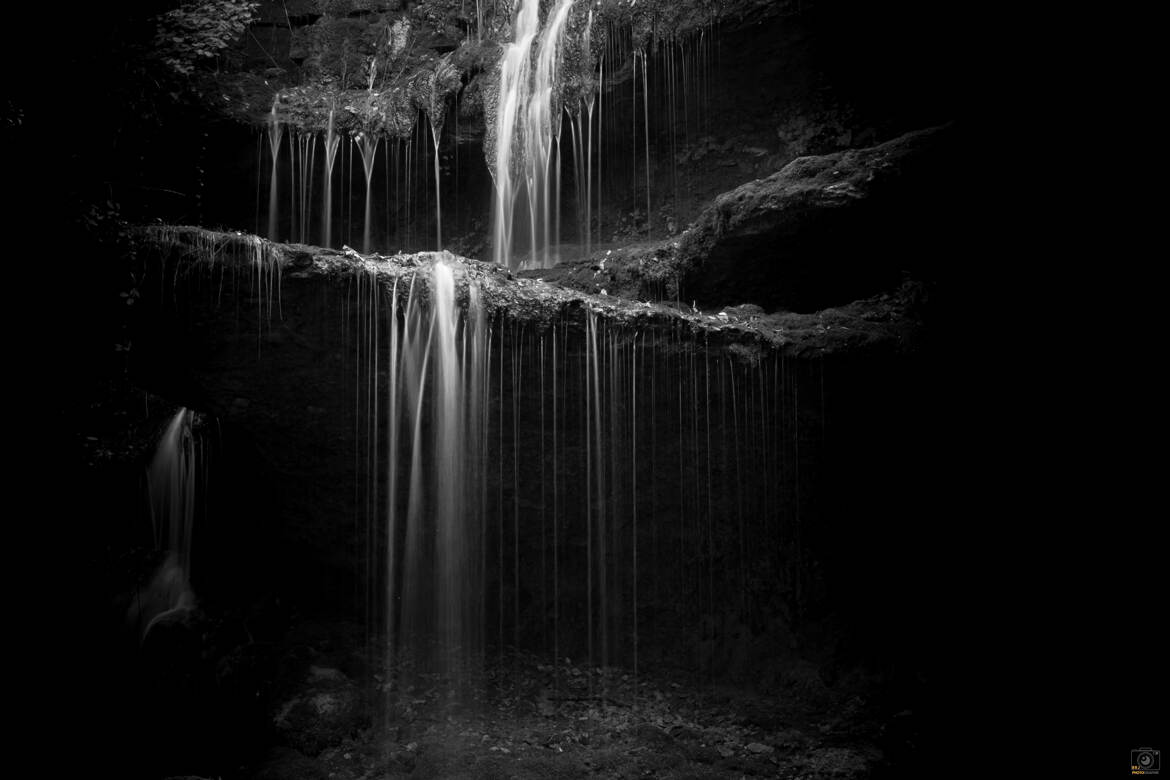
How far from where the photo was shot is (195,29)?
1159 centimetres

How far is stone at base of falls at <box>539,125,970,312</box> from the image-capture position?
908 cm

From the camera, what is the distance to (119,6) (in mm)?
9172

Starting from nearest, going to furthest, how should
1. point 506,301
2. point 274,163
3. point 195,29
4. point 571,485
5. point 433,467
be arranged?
point 506,301, point 433,467, point 571,485, point 195,29, point 274,163

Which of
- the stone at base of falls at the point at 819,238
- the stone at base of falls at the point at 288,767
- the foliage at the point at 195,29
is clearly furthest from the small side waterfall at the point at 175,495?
the stone at base of falls at the point at 819,238

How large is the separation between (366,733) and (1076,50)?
10646 mm

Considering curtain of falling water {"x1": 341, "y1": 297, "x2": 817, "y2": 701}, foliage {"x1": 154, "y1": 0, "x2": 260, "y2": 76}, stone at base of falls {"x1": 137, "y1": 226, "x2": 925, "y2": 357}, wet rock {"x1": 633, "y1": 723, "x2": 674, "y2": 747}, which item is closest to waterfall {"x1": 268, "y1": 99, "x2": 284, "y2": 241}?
foliage {"x1": 154, "y1": 0, "x2": 260, "y2": 76}

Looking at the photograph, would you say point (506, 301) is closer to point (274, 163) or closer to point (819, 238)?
point (819, 238)

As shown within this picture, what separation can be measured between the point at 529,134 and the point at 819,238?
5.84m

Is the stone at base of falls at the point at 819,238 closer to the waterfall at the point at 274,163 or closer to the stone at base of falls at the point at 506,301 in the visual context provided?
the stone at base of falls at the point at 506,301

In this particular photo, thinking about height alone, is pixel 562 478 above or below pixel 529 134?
below

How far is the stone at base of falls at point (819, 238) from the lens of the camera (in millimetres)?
9078

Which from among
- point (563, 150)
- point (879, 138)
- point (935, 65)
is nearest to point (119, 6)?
point (563, 150)

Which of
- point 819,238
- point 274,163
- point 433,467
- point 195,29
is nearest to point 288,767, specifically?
point 433,467

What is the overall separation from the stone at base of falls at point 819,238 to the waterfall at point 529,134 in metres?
2.93
